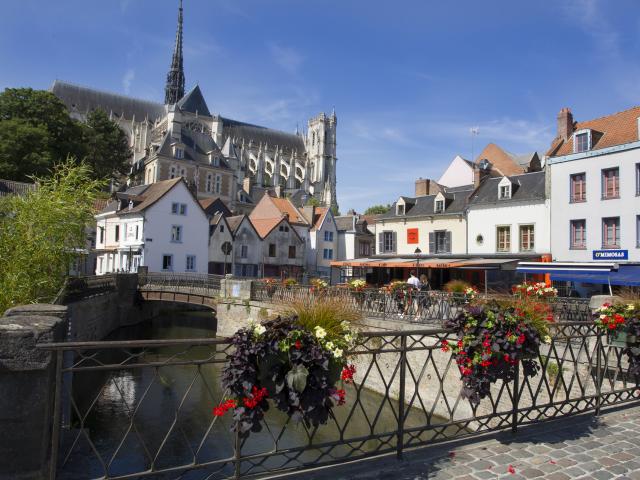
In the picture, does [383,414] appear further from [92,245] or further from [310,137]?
[310,137]

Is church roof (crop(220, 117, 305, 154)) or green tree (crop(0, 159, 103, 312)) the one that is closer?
green tree (crop(0, 159, 103, 312))

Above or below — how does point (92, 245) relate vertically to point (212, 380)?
above

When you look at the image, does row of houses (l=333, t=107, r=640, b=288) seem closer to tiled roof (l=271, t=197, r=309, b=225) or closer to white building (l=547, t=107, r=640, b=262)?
white building (l=547, t=107, r=640, b=262)

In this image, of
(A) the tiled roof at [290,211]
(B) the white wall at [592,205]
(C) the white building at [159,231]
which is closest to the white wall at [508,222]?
(B) the white wall at [592,205]

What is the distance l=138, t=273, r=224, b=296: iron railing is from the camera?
29884 mm

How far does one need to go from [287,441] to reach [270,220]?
3836cm

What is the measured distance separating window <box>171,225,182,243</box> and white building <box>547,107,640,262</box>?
27949 millimetres

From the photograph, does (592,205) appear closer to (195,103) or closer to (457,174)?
(457,174)

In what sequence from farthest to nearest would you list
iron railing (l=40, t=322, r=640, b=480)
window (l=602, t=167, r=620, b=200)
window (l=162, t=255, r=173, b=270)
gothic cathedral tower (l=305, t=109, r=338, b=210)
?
gothic cathedral tower (l=305, t=109, r=338, b=210), window (l=162, t=255, r=173, b=270), window (l=602, t=167, r=620, b=200), iron railing (l=40, t=322, r=640, b=480)

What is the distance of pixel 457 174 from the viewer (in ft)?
152

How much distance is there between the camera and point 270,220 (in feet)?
165

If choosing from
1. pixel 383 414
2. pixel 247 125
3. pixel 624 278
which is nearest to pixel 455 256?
pixel 624 278

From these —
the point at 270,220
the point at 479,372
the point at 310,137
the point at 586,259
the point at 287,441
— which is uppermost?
the point at 310,137

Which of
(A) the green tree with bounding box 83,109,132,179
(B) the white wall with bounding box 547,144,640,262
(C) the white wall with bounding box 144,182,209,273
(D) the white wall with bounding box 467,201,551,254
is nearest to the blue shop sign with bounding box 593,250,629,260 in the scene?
(B) the white wall with bounding box 547,144,640,262
